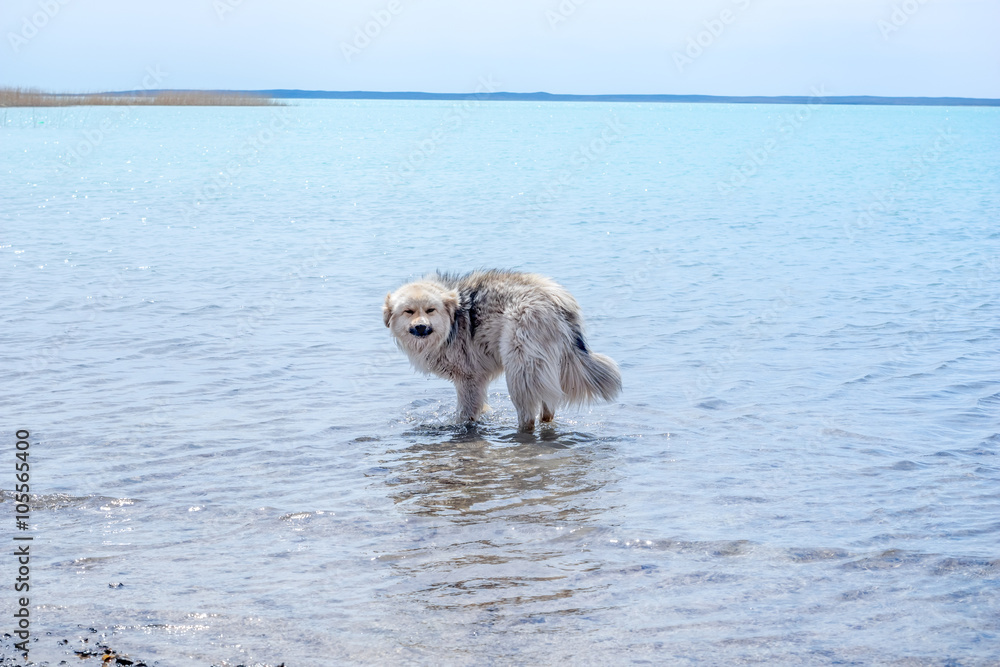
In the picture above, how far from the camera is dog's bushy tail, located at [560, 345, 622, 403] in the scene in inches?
303

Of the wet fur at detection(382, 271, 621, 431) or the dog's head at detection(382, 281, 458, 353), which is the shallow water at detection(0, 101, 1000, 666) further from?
the dog's head at detection(382, 281, 458, 353)

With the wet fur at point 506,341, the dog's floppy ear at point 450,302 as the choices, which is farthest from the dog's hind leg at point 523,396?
the dog's floppy ear at point 450,302

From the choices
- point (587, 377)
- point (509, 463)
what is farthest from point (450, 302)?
point (509, 463)

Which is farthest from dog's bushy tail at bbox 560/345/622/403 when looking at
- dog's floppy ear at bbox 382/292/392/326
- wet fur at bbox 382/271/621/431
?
dog's floppy ear at bbox 382/292/392/326

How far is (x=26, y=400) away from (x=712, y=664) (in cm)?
657

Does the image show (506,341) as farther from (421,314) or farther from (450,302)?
(421,314)

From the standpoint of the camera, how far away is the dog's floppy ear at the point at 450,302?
778 centimetres

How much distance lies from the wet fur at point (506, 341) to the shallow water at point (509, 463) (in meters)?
0.36

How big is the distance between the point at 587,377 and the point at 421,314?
1.46 metres

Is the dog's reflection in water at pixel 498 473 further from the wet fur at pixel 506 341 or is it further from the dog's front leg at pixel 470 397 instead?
the wet fur at pixel 506 341

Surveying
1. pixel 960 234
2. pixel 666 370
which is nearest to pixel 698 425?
pixel 666 370

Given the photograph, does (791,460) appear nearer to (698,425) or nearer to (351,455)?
(698,425)

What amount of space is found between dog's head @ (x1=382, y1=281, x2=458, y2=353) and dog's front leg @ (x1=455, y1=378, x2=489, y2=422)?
0.44 metres

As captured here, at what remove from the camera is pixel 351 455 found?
7141 mm
